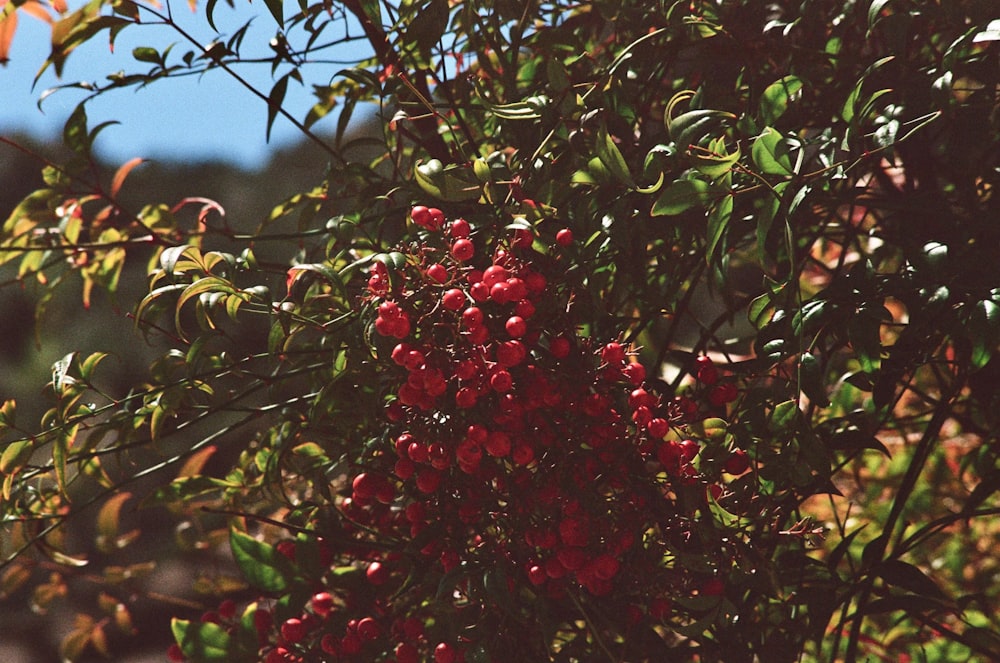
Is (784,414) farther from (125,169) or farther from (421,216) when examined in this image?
(125,169)

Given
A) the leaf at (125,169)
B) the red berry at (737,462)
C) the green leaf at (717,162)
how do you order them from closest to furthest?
1. the green leaf at (717,162)
2. the red berry at (737,462)
3. the leaf at (125,169)

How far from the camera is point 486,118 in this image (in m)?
0.57

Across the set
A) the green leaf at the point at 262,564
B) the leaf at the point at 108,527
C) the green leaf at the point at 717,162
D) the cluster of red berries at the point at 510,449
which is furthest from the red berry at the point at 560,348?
the leaf at the point at 108,527

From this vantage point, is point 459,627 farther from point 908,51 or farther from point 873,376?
point 908,51

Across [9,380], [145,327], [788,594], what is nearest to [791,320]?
[788,594]

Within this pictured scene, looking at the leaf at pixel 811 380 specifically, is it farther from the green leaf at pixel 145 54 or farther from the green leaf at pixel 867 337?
the green leaf at pixel 145 54

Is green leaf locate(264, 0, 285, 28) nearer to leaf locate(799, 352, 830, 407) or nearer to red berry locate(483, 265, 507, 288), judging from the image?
red berry locate(483, 265, 507, 288)

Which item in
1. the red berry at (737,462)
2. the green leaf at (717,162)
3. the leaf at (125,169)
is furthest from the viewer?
the leaf at (125,169)

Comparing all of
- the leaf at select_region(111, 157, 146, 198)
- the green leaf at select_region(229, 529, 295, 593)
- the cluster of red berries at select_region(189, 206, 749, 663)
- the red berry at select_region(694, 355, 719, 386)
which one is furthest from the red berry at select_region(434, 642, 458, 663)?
the leaf at select_region(111, 157, 146, 198)

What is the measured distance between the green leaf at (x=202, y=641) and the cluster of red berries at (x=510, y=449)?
31mm

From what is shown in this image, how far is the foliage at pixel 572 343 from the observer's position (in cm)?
44

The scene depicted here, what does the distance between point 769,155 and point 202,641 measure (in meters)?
0.40

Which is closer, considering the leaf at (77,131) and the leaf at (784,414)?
the leaf at (784,414)

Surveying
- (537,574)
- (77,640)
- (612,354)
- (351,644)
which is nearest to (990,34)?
(612,354)
